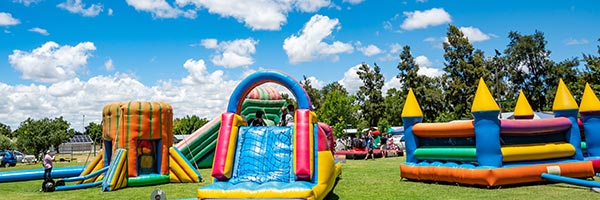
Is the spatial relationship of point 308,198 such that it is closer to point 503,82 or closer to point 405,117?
point 405,117

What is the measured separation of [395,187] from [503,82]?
121ft

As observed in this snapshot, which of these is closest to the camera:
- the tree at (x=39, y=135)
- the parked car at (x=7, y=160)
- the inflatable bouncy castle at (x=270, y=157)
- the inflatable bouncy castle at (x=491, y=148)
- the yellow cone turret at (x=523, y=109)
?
the inflatable bouncy castle at (x=270, y=157)

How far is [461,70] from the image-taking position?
39562mm

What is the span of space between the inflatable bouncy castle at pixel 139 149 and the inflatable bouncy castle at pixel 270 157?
4146mm

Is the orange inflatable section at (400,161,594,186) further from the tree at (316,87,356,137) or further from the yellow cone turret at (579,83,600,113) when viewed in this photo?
the tree at (316,87,356,137)

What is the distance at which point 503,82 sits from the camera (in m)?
42.8

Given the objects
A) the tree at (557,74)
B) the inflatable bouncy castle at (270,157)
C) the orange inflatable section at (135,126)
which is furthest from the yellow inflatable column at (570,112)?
the tree at (557,74)

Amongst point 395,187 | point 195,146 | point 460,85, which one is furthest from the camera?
point 460,85

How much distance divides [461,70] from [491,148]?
105 ft

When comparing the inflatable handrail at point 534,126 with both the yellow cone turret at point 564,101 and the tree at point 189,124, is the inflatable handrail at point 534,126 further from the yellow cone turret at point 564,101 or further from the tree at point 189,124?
the tree at point 189,124

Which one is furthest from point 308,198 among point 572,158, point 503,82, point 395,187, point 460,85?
point 503,82

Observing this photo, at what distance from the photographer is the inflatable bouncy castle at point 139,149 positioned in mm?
11562

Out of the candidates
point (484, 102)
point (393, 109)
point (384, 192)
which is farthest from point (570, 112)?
point (393, 109)

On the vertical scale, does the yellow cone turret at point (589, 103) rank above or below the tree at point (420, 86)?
below
